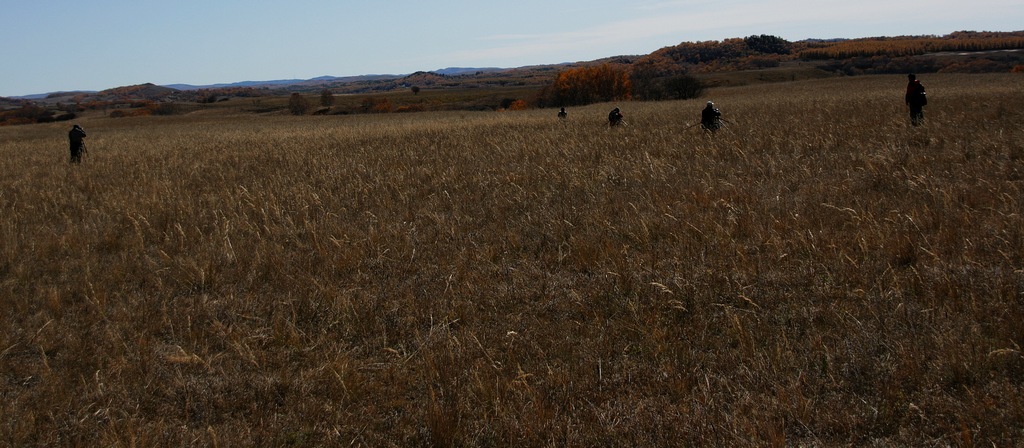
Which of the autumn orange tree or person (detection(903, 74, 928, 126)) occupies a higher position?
the autumn orange tree

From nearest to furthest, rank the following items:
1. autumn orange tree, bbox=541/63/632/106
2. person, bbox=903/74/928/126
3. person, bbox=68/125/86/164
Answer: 1. person, bbox=903/74/928/126
2. person, bbox=68/125/86/164
3. autumn orange tree, bbox=541/63/632/106

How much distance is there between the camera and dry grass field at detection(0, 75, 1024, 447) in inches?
127

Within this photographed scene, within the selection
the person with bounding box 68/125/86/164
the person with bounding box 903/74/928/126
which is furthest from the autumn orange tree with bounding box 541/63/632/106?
the person with bounding box 903/74/928/126

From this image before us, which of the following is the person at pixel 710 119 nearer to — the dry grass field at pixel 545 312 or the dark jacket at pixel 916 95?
the dark jacket at pixel 916 95

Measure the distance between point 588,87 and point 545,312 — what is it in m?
81.6

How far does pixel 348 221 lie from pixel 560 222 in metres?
2.93

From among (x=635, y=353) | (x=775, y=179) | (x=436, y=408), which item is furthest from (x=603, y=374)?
(x=775, y=179)

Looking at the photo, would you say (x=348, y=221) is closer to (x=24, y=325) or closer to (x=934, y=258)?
(x=24, y=325)

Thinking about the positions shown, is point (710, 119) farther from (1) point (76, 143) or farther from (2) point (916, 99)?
(1) point (76, 143)

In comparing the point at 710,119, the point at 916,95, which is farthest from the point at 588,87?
the point at 916,95

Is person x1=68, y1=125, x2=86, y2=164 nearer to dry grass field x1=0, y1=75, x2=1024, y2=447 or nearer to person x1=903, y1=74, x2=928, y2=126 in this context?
dry grass field x1=0, y1=75, x2=1024, y2=447

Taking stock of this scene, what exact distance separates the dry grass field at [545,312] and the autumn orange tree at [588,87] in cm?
7113

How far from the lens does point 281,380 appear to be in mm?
3918

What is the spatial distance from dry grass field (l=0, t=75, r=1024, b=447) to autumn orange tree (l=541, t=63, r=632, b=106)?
71127 mm
